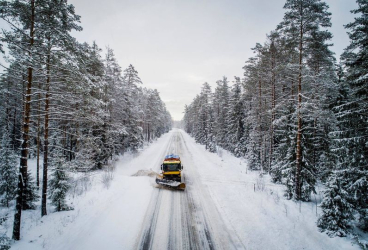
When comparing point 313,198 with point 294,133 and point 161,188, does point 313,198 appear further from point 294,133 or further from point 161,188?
point 161,188

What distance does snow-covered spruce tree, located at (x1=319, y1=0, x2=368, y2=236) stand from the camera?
23.7ft

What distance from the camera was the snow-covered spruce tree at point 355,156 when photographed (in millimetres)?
7227

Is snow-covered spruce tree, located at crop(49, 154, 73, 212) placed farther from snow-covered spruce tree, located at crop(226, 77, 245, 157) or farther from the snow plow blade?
snow-covered spruce tree, located at crop(226, 77, 245, 157)

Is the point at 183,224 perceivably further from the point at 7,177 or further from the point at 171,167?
the point at 7,177

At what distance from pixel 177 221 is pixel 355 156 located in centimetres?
1004

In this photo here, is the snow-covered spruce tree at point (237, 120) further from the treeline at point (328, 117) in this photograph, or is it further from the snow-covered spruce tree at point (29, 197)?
the snow-covered spruce tree at point (29, 197)

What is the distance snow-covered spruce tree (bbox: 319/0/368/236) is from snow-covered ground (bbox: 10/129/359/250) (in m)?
1.13

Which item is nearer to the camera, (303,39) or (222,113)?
(303,39)

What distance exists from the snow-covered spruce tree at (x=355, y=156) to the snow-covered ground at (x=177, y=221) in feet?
3.71

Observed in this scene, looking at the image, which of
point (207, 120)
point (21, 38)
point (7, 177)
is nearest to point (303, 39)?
point (21, 38)

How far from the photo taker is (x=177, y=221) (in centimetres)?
807

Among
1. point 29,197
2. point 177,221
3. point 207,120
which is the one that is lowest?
point 177,221

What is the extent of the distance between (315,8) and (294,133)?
767cm

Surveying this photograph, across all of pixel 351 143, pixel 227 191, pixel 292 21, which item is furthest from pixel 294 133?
pixel 292 21
